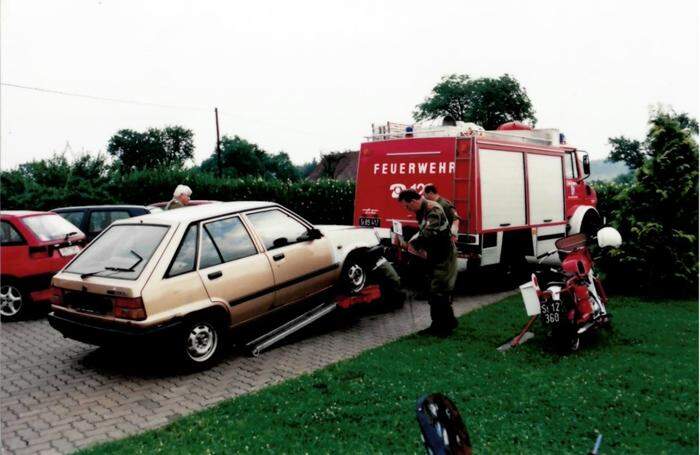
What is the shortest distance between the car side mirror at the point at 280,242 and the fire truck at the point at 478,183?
127 inches

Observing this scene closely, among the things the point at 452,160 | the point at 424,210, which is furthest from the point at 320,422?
the point at 452,160

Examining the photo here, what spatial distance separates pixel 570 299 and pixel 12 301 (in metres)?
7.95

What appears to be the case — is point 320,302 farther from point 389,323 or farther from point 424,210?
point 424,210

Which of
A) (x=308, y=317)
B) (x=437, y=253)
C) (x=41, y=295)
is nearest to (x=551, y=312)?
(x=437, y=253)

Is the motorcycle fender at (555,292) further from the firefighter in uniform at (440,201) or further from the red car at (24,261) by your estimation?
the red car at (24,261)

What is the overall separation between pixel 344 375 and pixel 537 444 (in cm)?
209

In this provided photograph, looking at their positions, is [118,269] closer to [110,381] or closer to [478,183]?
[110,381]

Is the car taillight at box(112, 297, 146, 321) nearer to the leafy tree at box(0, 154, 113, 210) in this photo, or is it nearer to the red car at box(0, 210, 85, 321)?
the red car at box(0, 210, 85, 321)

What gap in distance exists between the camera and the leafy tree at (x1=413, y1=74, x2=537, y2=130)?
45125 mm

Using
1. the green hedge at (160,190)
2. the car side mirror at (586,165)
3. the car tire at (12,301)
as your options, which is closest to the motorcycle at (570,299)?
the car side mirror at (586,165)

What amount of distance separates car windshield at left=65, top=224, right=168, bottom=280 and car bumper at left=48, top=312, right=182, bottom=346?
1.70 feet

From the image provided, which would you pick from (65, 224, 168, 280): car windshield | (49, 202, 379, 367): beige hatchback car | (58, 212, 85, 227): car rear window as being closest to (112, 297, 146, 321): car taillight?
(49, 202, 379, 367): beige hatchback car

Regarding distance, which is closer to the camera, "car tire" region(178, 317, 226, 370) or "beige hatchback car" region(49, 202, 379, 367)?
"beige hatchback car" region(49, 202, 379, 367)

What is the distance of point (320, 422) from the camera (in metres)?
4.39
